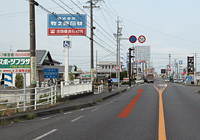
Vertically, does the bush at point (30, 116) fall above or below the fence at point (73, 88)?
below

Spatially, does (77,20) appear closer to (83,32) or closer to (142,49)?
(83,32)

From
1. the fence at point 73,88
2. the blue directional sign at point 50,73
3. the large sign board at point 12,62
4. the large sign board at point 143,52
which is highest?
the large sign board at point 143,52

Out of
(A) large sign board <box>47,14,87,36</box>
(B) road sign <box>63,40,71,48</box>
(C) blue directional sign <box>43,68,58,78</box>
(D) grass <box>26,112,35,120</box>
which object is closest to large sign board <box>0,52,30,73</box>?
(D) grass <box>26,112,35,120</box>

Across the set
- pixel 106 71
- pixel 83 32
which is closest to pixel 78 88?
pixel 83 32

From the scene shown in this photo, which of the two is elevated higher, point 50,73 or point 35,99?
point 50,73

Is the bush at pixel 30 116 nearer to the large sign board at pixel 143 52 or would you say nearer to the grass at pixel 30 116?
the grass at pixel 30 116

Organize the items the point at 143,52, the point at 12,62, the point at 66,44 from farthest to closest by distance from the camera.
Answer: the point at 143,52 < the point at 66,44 < the point at 12,62

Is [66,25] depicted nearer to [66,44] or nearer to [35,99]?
[66,44]

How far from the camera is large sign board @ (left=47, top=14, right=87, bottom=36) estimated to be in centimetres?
2570

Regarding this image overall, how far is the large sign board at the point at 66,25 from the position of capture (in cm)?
2570

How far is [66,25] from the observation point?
2548cm

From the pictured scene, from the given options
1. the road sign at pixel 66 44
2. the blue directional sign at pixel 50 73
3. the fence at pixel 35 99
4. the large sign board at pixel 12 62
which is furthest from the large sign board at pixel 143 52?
the large sign board at pixel 12 62

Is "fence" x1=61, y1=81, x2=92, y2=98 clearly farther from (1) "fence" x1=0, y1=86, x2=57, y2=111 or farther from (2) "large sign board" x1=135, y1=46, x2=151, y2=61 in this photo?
(2) "large sign board" x1=135, y1=46, x2=151, y2=61

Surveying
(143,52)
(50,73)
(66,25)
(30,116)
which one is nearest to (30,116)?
(30,116)
